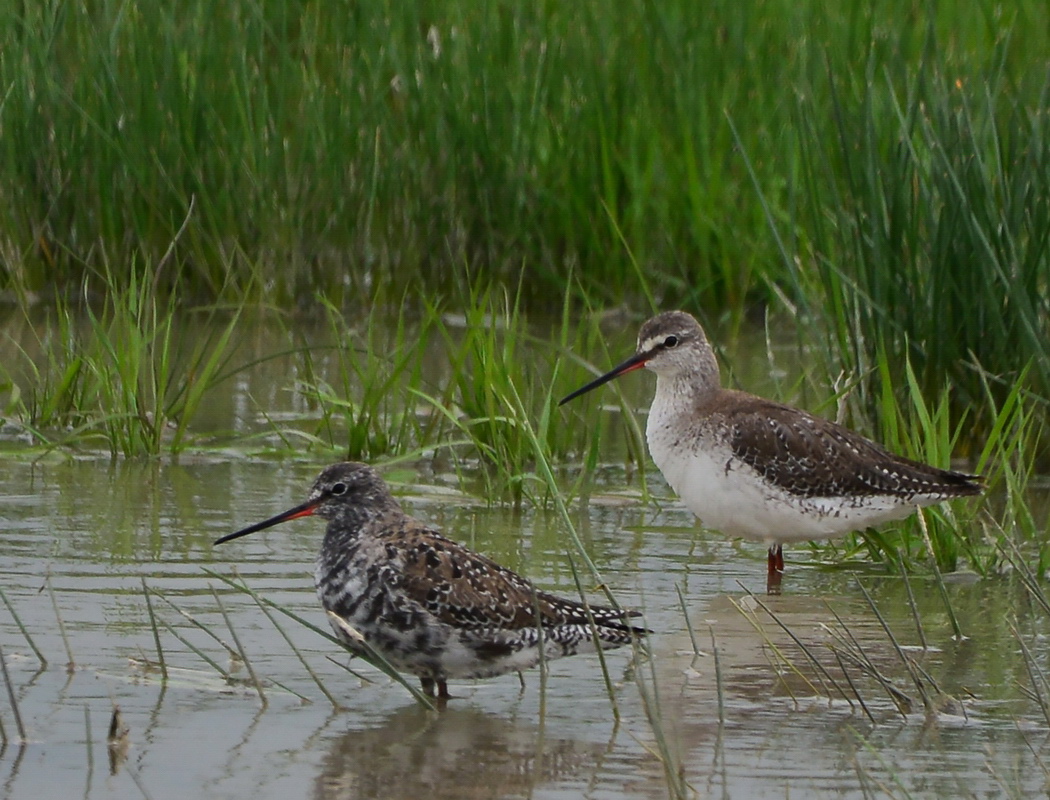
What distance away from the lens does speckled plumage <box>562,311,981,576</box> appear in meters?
6.89

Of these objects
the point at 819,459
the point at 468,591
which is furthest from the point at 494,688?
the point at 819,459

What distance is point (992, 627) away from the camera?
622 cm

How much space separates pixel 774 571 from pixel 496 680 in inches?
62.2

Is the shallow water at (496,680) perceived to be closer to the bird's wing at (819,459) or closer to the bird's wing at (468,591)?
the bird's wing at (468,591)

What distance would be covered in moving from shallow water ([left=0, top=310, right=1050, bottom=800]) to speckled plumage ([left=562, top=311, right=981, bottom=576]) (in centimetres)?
23

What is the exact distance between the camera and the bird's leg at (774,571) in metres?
6.85

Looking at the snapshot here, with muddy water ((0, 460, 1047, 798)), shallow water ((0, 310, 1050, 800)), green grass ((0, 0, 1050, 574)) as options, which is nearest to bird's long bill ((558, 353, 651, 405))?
shallow water ((0, 310, 1050, 800))

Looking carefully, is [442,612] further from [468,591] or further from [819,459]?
[819,459]

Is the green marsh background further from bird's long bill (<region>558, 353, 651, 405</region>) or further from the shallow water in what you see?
the shallow water

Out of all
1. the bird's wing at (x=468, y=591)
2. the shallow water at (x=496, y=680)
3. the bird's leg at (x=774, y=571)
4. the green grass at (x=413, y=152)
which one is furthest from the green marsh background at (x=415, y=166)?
the bird's wing at (x=468, y=591)

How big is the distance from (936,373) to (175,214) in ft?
17.7

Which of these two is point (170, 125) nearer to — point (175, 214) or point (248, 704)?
point (175, 214)

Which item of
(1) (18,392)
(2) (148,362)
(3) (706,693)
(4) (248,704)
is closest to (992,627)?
(3) (706,693)

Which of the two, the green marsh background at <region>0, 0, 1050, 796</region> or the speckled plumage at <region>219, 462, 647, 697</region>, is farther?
the green marsh background at <region>0, 0, 1050, 796</region>
